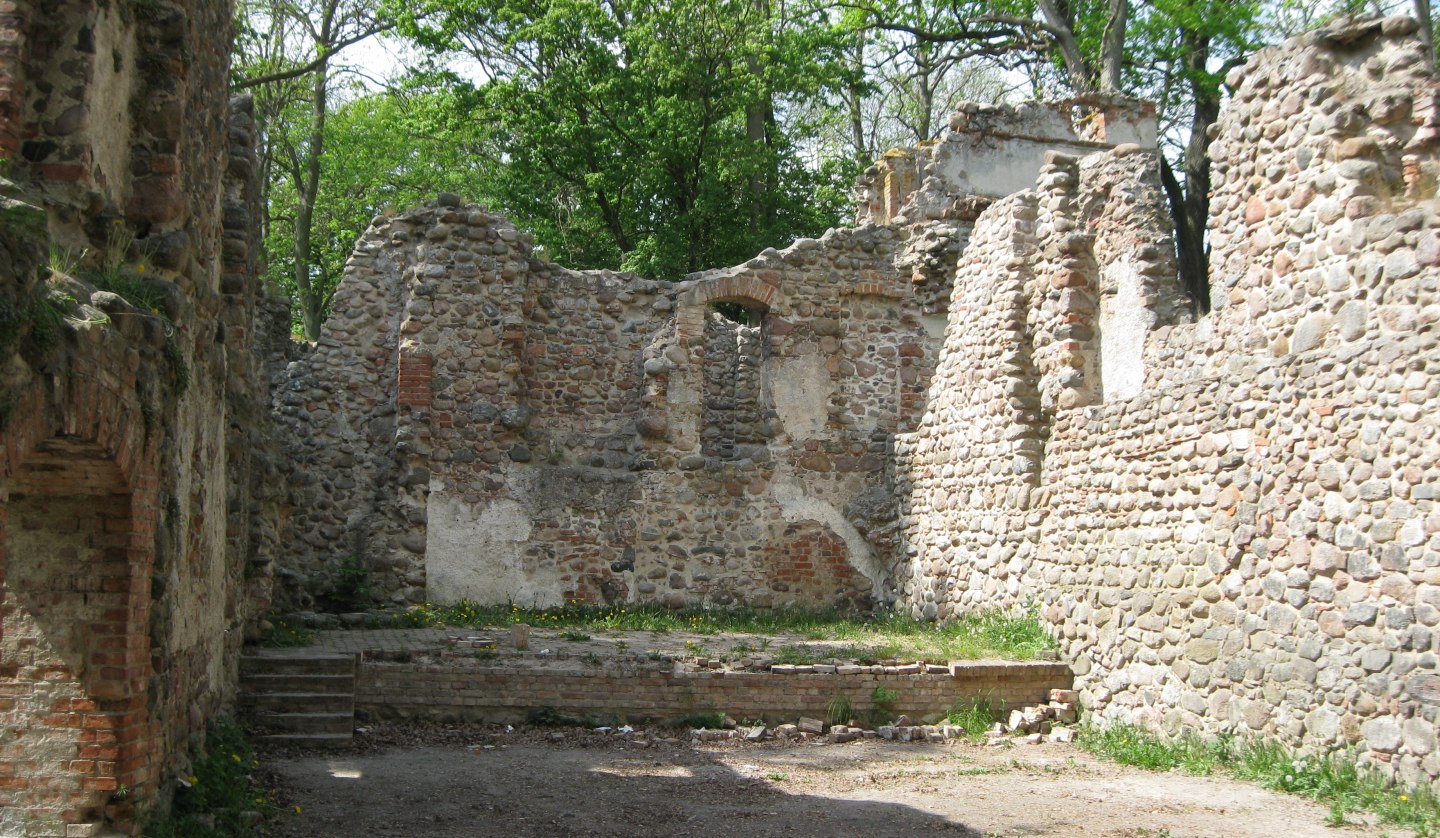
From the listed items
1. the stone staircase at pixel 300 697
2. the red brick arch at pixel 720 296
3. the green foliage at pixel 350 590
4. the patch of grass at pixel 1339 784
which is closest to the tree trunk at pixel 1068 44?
the red brick arch at pixel 720 296

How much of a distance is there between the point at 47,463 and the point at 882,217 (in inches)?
550

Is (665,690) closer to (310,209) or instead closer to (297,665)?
(297,665)

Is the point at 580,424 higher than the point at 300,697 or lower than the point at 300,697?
higher

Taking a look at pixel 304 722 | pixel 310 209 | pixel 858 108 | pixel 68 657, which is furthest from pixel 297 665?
pixel 858 108

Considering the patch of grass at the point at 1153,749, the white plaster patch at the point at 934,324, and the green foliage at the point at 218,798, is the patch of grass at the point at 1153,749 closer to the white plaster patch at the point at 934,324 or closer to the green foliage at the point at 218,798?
the green foliage at the point at 218,798

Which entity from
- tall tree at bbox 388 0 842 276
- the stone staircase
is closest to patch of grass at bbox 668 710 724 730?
the stone staircase

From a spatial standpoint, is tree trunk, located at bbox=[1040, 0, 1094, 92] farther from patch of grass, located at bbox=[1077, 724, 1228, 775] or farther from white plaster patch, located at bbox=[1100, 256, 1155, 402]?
patch of grass, located at bbox=[1077, 724, 1228, 775]

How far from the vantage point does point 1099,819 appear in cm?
748

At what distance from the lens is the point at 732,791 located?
816cm

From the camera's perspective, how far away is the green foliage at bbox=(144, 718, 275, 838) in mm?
5988

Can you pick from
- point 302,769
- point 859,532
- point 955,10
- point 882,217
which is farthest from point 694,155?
point 302,769

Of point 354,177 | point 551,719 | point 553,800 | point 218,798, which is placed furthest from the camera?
point 354,177

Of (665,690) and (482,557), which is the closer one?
(665,690)

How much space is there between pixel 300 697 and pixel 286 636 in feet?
4.58
